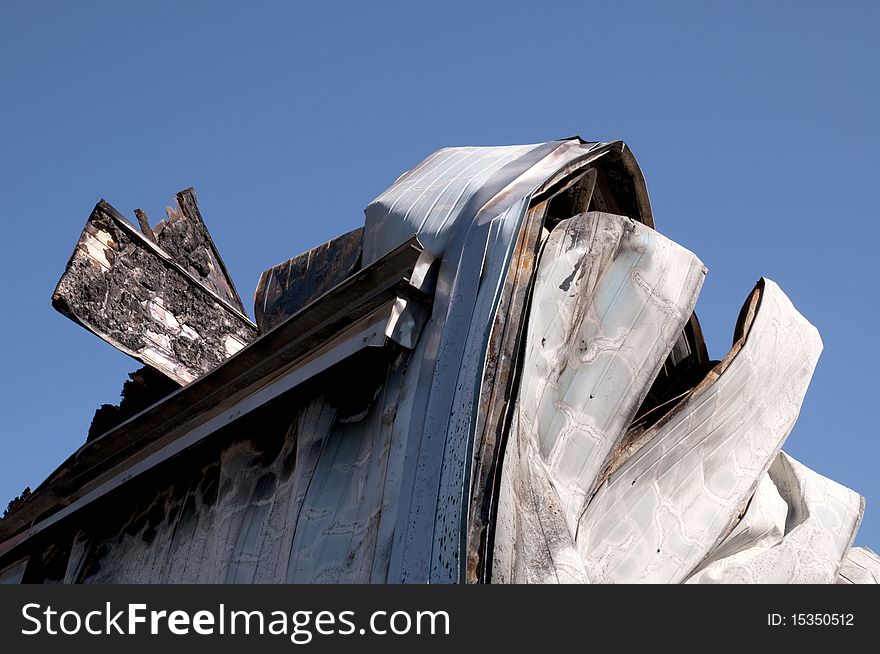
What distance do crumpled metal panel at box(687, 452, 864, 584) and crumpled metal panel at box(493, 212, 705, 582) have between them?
3.77 feet

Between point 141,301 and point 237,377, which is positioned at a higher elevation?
point 141,301

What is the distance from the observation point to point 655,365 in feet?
18.0

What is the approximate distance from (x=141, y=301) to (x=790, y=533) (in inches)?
146

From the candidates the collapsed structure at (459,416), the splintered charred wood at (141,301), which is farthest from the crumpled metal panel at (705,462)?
the splintered charred wood at (141,301)

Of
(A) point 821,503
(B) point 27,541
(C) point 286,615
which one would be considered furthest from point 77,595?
(A) point 821,503

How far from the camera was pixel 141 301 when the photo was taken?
6988 mm

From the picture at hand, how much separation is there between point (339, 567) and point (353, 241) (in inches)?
77.6

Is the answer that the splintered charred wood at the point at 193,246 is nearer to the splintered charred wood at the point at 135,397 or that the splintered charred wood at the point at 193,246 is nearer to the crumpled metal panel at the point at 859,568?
the splintered charred wood at the point at 135,397

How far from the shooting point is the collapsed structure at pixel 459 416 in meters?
4.58

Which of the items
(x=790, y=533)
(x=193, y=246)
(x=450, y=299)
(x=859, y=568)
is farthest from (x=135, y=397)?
(x=859, y=568)

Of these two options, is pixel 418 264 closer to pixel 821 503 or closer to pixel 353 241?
pixel 353 241

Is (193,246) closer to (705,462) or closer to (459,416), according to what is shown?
(705,462)

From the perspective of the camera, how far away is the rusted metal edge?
5.19 m

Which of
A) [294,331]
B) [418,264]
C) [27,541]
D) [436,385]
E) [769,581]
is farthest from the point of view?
[27,541]
